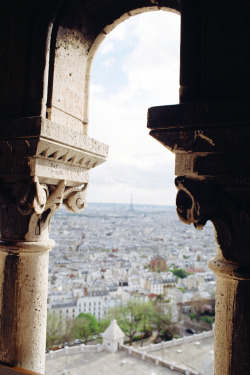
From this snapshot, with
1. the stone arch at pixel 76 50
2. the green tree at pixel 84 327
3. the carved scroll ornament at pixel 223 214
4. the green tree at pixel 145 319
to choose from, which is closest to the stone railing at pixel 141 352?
the green tree at pixel 145 319

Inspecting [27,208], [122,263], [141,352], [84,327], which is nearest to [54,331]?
[84,327]

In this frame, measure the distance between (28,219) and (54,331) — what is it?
25702 mm

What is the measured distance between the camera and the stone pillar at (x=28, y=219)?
7.14 feet

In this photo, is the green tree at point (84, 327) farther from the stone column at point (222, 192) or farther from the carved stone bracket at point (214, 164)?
the carved stone bracket at point (214, 164)

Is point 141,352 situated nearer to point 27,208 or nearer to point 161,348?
point 161,348

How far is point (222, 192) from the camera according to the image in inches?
66.3

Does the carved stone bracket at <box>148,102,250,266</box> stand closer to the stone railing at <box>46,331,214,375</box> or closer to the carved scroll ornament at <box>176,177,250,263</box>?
the carved scroll ornament at <box>176,177,250,263</box>

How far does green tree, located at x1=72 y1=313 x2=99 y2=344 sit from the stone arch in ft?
88.5

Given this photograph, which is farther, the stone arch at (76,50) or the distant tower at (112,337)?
the distant tower at (112,337)

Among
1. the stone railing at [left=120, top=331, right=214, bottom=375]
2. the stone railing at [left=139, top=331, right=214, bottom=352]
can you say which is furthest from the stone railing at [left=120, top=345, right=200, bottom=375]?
the stone railing at [left=139, top=331, right=214, bottom=352]

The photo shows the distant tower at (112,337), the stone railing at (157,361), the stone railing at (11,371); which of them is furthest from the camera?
the distant tower at (112,337)

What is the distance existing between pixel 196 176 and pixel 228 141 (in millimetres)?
223

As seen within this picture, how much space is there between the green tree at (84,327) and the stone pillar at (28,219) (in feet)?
87.3

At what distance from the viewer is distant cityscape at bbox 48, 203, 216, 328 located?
32625mm
